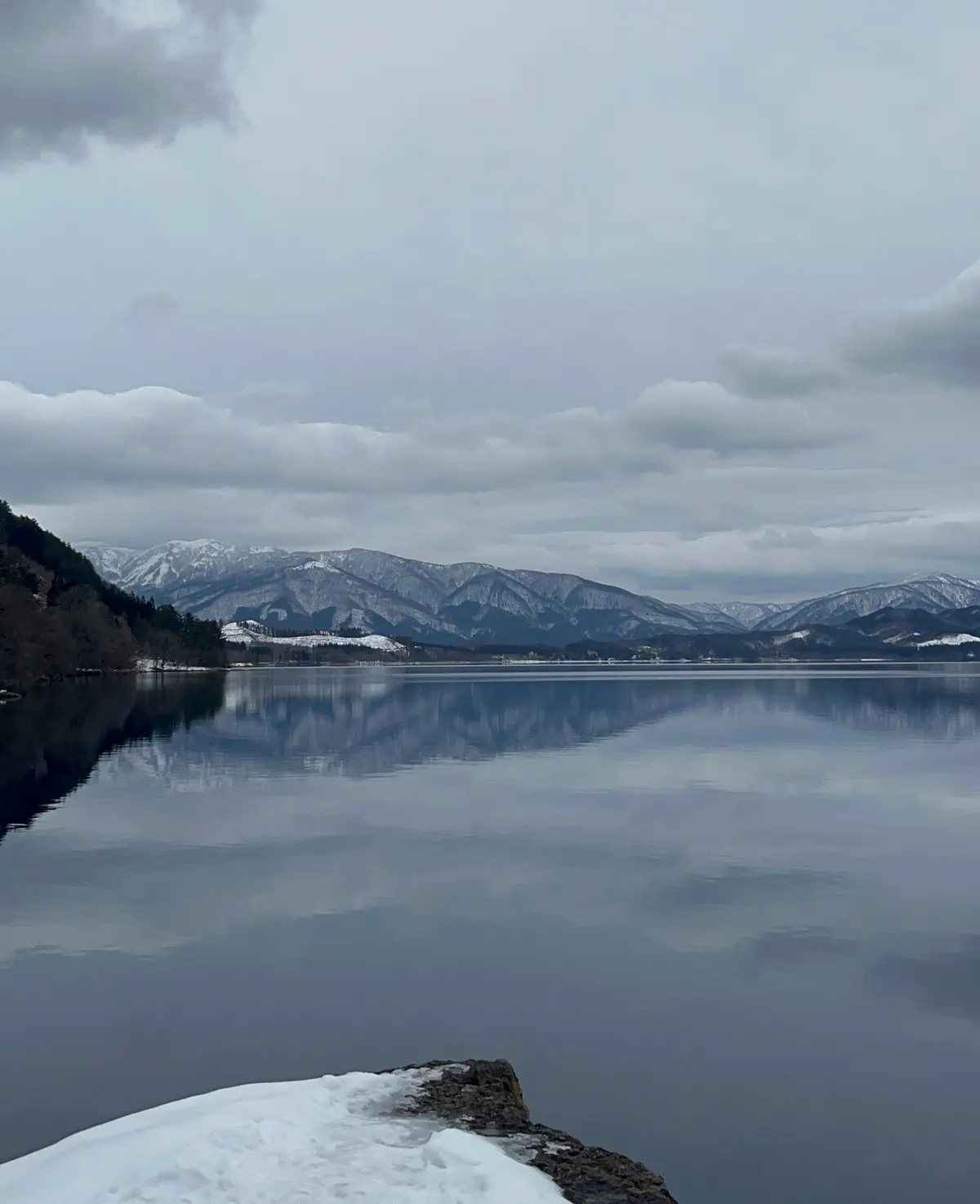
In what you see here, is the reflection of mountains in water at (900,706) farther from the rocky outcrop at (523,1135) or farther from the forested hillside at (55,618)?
the forested hillside at (55,618)

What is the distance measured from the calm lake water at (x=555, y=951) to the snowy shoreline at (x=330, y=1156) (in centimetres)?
155

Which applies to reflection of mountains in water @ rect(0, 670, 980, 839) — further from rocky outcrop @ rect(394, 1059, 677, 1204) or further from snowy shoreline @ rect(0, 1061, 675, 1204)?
rocky outcrop @ rect(394, 1059, 677, 1204)

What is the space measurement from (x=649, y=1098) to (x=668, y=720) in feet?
218

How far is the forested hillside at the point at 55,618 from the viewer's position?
104 m

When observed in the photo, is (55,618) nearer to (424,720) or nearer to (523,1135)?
(424,720)

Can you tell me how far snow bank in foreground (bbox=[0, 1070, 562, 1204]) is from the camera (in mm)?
9477

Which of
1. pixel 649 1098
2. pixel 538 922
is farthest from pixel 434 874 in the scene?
pixel 649 1098

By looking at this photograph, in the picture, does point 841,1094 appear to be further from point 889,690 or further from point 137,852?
point 889,690

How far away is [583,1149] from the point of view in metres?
11.4

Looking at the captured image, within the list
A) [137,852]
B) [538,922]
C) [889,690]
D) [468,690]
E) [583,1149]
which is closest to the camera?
[583,1149]

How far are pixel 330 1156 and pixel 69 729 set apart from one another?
6089 cm

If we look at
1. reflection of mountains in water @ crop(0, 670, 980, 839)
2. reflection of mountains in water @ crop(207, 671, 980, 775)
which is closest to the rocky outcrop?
reflection of mountains in water @ crop(0, 670, 980, 839)

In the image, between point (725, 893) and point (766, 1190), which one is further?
point (725, 893)

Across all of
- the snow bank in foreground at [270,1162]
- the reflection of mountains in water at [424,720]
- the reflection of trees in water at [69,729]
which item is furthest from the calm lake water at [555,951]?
the reflection of mountains in water at [424,720]
